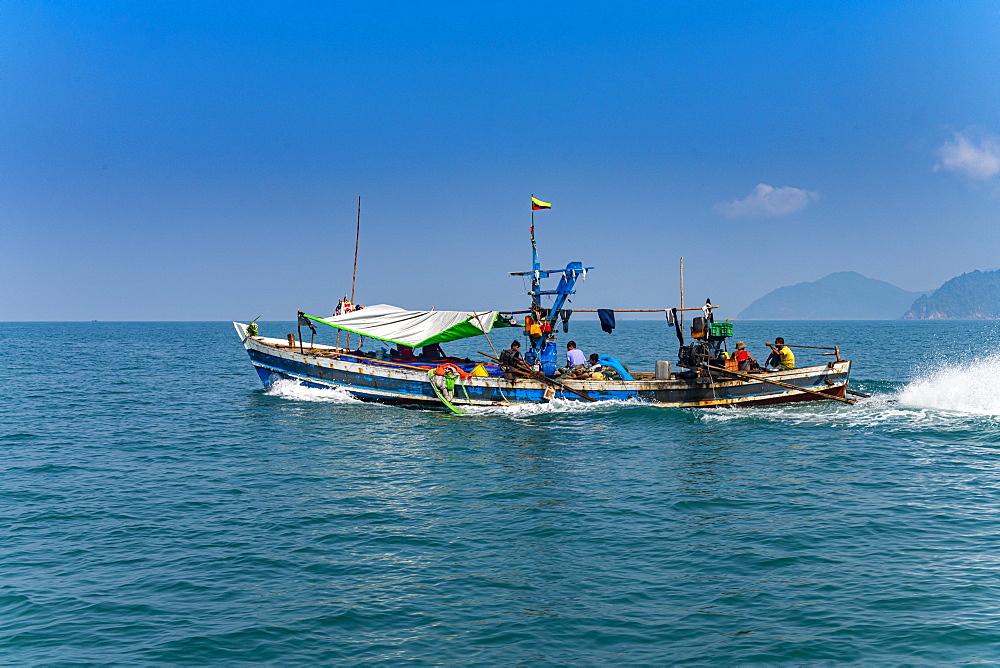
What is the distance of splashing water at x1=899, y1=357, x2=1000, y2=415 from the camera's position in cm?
2772

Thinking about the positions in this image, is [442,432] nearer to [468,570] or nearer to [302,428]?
[302,428]

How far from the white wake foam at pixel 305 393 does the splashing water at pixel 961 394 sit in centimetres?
2482

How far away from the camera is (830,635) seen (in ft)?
31.5

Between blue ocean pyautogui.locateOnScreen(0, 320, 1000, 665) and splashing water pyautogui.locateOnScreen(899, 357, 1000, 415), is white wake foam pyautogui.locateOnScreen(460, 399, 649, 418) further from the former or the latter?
splashing water pyautogui.locateOnScreen(899, 357, 1000, 415)

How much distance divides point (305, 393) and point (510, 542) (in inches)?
856

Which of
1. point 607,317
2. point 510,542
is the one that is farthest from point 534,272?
point 510,542

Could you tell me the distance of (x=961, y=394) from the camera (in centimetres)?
2898

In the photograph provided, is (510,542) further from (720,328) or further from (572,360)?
(720,328)

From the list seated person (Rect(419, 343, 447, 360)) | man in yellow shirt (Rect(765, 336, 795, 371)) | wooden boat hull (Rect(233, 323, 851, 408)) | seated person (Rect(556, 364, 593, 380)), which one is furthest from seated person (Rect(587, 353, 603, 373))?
seated person (Rect(419, 343, 447, 360))

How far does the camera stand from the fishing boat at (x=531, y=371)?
93.5 ft

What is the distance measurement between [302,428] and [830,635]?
2051cm

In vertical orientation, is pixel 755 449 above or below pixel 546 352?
below

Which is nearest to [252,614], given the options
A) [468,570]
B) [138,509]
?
[468,570]

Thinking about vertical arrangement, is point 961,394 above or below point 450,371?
below
